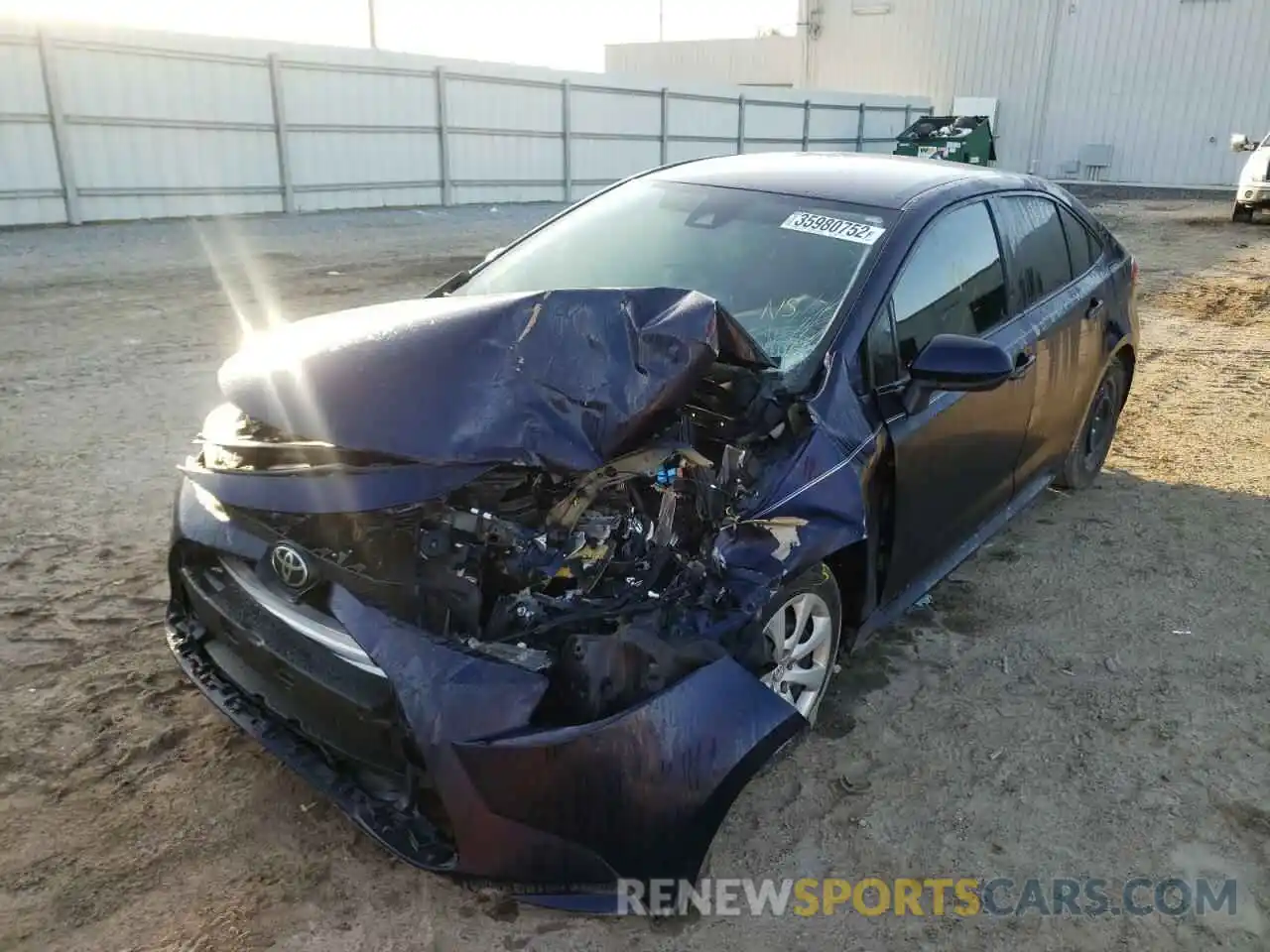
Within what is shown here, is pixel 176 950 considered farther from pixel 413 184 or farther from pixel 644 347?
pixel 413 184

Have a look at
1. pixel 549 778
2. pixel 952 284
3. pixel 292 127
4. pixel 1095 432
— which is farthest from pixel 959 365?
pixel 292 127

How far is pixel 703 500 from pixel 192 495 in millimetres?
1469

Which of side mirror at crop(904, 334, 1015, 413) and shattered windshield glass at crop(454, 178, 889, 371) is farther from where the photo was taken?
shattered windshield glass at crop(454, 178, 889, 371)

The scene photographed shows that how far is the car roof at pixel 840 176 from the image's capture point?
11.4ft

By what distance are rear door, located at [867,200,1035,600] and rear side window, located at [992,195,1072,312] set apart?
13cm

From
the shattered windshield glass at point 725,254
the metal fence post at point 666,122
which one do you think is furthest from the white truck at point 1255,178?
the shattered windshield glass at point 725,254

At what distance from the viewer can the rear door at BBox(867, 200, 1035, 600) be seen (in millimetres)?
3074

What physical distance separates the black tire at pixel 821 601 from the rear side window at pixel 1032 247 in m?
1.68

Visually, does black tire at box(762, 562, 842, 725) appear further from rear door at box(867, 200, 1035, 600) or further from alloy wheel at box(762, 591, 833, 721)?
rear door at box(867, 200, 1035, 600)

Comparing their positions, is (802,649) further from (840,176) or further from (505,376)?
(840,176)

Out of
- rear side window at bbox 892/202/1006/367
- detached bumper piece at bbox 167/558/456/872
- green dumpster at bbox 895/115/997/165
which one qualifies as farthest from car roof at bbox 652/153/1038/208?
green dumpster at bbox 895/115/997/165

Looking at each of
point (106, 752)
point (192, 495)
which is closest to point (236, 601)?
point (192, 495)

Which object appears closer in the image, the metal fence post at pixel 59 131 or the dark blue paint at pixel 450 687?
the dark blue paint at pixel 450 687

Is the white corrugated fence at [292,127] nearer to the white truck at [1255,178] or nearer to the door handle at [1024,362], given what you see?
the white truck at [1255,178]
